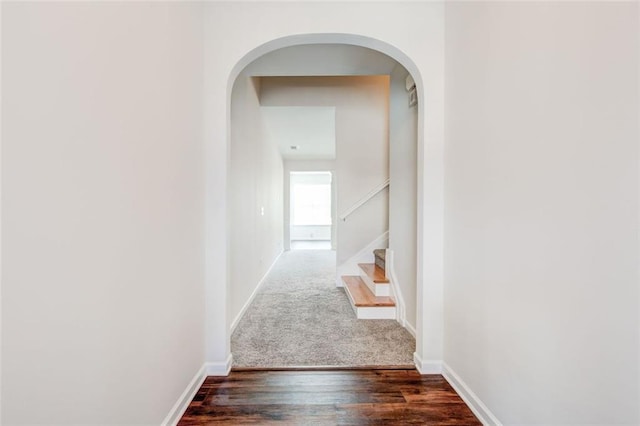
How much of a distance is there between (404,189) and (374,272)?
4.05 feet

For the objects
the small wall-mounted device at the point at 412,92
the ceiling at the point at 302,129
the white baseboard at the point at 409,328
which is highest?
the ceiling at the point at 302,129

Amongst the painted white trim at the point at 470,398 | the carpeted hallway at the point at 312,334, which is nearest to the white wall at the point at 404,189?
the carpeted hallway at the point at 312,334

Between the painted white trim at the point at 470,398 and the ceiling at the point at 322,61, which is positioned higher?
the ceiling at the point at 322,61

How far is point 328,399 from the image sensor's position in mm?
1602

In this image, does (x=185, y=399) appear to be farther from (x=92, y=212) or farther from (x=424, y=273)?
(x=424, y=273)

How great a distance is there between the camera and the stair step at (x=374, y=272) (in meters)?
3.09

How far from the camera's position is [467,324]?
1.59 meters

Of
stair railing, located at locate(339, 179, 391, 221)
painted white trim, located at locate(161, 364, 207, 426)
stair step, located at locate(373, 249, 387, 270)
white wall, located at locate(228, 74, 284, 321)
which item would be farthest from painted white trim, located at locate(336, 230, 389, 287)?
painted white trim, located at locate(161, 364, 207, 426)

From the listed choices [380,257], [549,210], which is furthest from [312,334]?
[549,210]

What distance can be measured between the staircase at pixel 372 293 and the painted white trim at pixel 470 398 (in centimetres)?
98

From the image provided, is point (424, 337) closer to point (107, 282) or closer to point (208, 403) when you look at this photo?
point (208, 403)

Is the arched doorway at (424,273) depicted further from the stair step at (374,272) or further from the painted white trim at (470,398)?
the stair step at (374,272)

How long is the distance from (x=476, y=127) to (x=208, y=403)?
2.07m

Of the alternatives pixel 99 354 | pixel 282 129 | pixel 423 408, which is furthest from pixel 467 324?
pixel 282 129
